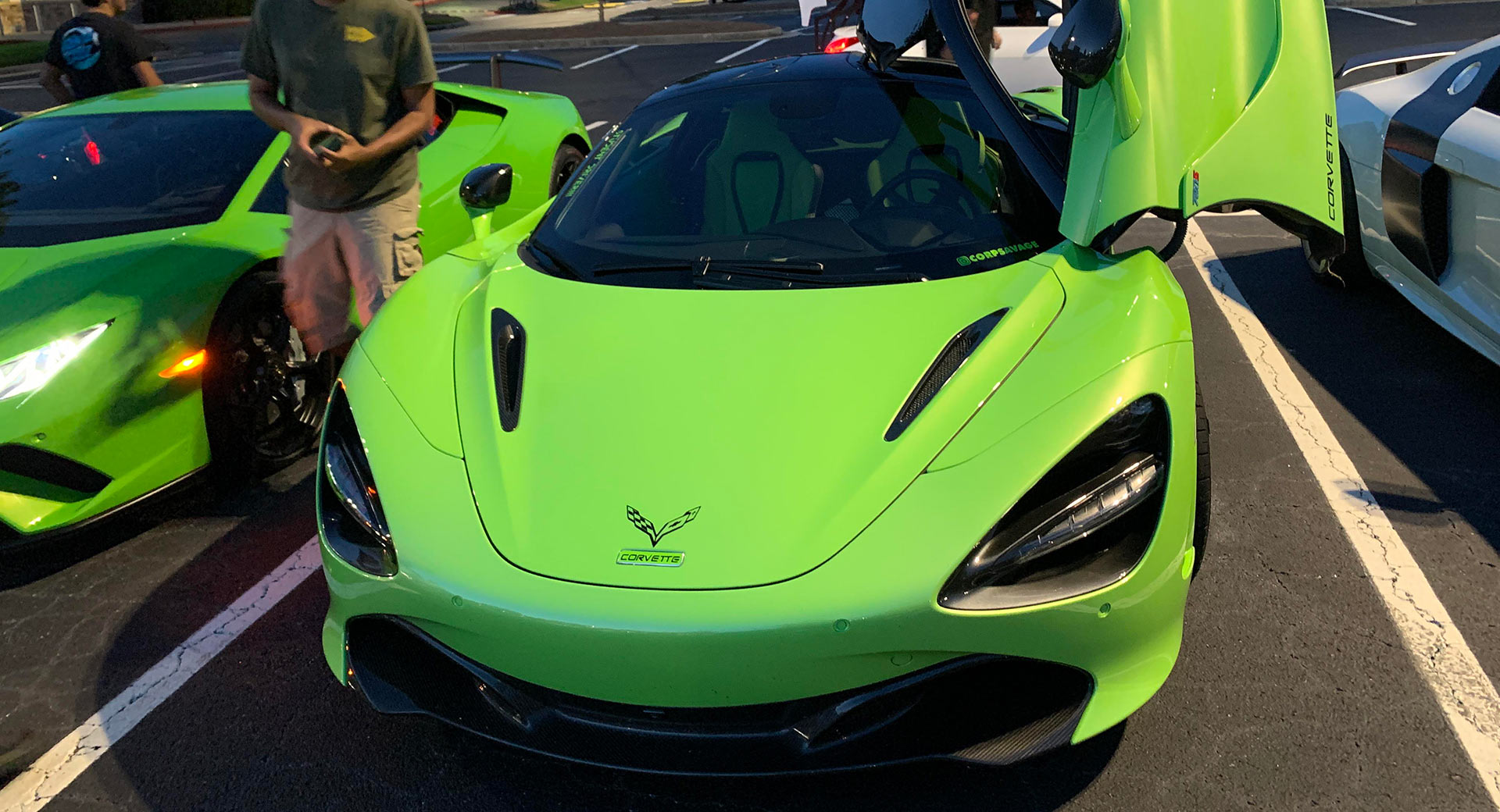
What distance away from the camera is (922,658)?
2008 mm

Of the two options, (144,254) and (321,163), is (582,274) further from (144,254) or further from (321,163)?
(144,254)

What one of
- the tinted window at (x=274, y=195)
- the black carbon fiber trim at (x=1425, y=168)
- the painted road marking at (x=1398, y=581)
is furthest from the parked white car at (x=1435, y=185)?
the tinted window at (x=274, y=195)

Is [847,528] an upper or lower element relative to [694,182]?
lower

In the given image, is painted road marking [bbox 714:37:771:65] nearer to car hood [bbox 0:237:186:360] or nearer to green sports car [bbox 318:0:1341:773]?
car hood [bbox 0:237:186:360]

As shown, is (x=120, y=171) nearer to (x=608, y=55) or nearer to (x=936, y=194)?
(x=936, y=194)

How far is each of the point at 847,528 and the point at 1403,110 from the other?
3.50 metres

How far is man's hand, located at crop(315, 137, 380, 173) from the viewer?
3638mm

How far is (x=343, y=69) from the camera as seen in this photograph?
12.1ft

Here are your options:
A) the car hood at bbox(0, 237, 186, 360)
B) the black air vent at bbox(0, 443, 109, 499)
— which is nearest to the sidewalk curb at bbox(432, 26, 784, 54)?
the car hood at bbox(0, 237, 186, 360)

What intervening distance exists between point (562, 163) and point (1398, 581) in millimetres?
4073

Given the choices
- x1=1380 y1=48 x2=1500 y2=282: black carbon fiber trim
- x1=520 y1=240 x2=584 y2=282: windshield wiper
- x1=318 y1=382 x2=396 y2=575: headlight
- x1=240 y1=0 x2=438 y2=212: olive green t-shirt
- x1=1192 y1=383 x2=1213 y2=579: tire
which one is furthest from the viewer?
x1=1380 y1=48 x2=1500 y2=282: black carbon fiber trim

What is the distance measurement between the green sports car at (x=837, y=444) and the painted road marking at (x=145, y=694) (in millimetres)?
701

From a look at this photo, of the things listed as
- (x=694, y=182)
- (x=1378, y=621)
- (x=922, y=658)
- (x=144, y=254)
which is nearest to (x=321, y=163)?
(x=144, y=254)

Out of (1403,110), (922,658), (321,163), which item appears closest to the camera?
(922,658)
